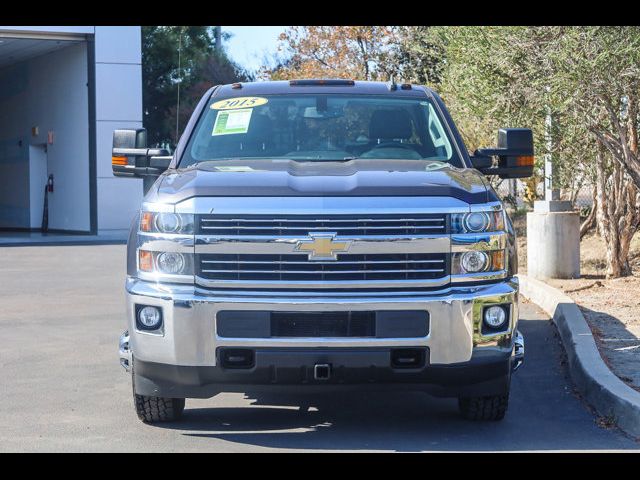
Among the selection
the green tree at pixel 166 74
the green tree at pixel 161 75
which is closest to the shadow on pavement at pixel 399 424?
the green tree at pixel 166 74

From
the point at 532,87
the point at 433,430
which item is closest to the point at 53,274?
the point at 532,87

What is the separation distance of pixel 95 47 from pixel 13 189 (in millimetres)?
8500

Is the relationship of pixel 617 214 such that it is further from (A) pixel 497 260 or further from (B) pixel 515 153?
(A) pixel 497 260

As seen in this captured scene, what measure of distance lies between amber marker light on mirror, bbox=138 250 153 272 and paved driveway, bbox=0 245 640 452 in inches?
36.9

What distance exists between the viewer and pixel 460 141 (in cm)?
739

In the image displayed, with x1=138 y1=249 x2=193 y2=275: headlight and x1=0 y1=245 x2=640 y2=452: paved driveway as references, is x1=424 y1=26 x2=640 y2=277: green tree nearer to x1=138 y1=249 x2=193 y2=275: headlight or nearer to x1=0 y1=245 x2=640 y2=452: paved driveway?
x1=0 y1=245 x2=640 y2=452: paved driveway

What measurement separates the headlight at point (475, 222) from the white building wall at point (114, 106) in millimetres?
25050

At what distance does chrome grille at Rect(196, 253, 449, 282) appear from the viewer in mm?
5930

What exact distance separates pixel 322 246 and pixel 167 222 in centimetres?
84

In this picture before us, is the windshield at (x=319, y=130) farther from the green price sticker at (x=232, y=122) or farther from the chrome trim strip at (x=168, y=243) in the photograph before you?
the chrome trim strip at (x=168, y=243)

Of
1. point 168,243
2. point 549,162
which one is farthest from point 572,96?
point 168,243

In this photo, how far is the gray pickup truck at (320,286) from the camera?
5.86 meters

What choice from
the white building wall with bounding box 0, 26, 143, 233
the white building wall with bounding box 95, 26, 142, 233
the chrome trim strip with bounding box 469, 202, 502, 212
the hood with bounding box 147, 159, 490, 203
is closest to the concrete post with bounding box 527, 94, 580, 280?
the hood with bounding box 147, 159, 490, 203

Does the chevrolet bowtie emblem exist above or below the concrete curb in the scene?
above
